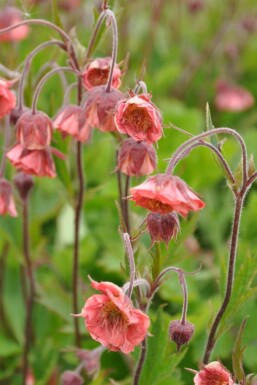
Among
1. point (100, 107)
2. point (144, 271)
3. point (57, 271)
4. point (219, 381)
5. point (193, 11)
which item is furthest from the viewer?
point (193, 11)

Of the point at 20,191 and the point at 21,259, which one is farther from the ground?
the point at 20,191

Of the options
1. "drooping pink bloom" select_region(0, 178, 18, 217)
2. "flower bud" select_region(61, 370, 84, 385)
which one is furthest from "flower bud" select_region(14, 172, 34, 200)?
"flower bud" select_region(61, 370, 84, 385)

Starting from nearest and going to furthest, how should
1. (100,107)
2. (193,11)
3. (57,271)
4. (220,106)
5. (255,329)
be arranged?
(100,107), (255,329), (57,271), (220,106), (193,11)

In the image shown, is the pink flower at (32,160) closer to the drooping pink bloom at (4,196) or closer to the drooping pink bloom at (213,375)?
the drooping pink bloom at (4,196)

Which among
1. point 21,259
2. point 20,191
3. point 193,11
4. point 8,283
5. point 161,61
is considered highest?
point 193,11

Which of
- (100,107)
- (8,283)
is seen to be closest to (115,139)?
(100,107)

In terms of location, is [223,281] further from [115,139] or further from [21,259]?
[21,259]

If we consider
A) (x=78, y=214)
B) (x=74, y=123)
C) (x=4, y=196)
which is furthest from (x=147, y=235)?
(x=74, y=123)
